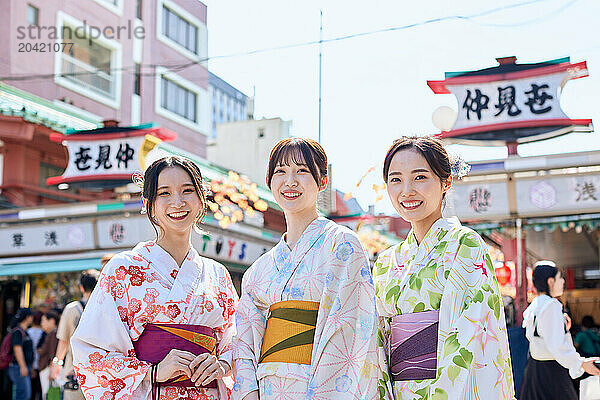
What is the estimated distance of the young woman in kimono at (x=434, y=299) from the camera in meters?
2.77

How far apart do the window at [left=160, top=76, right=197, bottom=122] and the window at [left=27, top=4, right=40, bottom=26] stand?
507cm

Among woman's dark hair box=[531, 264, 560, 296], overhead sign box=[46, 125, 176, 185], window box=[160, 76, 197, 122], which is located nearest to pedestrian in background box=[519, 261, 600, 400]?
woman's dark hair box=[531, 264, 560, 296]

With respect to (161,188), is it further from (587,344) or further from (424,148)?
(587,344)

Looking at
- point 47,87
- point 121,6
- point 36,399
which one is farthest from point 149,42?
point 36,399

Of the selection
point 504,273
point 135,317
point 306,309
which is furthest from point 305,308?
point 504,273

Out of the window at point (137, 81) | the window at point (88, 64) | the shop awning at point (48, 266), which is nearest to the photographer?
the shop awning at point (48, 266)

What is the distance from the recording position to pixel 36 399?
9844 millimetres

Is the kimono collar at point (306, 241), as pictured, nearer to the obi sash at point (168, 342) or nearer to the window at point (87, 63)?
the obi sash at point (168, 342)

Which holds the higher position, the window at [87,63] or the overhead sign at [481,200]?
the window at [87,63]

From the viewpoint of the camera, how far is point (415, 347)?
2945 millimetres

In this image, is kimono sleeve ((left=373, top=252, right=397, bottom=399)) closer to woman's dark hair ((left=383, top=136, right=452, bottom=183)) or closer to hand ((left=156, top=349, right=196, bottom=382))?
woman's dark hair ((left=383, top=136, right=452, bottom=183))

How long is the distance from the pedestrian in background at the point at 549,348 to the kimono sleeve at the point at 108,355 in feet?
13.0

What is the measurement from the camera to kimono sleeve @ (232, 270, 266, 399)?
9.83 feet

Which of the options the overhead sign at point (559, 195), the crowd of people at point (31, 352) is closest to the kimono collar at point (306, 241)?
the crowd of people at point (31, 352)
